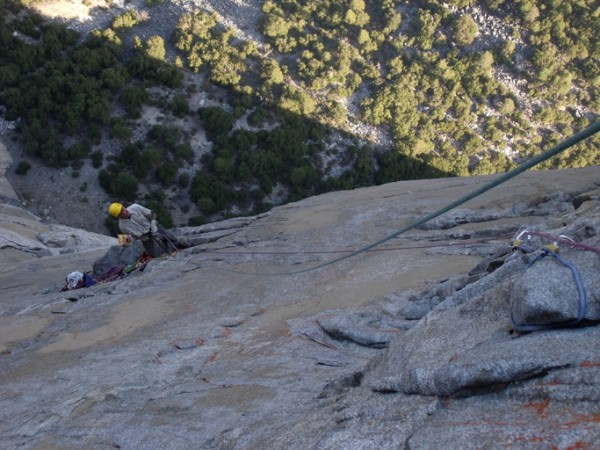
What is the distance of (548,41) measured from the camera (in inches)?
1542

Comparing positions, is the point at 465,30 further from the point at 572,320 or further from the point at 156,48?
the point at 572,320

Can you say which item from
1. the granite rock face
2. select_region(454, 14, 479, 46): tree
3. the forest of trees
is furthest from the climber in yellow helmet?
select_region(454, 14, 479, 46): tree

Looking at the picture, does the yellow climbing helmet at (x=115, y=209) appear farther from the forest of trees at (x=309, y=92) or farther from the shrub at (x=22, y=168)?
the shrub at (x=22, y=168)

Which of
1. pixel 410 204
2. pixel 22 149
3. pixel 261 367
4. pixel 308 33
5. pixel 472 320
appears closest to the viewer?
pixel 472 320

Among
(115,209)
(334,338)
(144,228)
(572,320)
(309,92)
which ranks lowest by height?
(334,338)

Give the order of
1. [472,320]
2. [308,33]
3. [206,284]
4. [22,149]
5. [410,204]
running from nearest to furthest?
[472,320], [206,284], [410,204], [22,149], [308,33]

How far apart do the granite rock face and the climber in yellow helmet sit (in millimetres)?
537

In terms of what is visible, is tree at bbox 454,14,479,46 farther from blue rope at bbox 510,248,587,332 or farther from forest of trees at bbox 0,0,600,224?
blue rope at bbox 510,248,587,332

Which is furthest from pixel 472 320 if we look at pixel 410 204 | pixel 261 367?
pixel 410 204

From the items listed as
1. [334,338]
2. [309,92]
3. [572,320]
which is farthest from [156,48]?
[572,320]

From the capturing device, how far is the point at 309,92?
3491cm

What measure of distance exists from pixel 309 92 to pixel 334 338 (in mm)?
31108

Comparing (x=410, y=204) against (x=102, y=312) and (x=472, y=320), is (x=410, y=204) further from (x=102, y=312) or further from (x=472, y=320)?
(x=472, y=320)

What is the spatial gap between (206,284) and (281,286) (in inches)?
49.5
